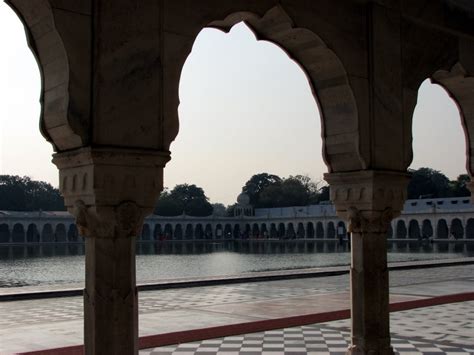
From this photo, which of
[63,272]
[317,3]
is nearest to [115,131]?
[317,3]

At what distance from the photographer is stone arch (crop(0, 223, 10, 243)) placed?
7019cm

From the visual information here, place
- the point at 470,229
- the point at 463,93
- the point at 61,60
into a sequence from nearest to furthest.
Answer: the point at 61,60 < the point at 463,93 < the point at 470,229

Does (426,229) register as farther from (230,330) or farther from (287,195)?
(230,330)

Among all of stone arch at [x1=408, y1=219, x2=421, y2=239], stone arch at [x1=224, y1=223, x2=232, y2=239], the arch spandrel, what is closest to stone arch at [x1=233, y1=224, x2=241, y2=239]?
stone arch at [x1=224, y1=223, x2=232, y2=239]

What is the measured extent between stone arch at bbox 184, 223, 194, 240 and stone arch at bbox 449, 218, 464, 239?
33.9 metres

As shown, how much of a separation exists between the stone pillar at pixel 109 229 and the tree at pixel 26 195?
79159 millimetres

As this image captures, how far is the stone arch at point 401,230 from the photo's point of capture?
7000 cm

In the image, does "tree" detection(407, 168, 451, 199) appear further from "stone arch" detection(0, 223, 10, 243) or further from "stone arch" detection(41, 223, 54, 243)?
"stone arch" detection(0, 223, 10, 243)

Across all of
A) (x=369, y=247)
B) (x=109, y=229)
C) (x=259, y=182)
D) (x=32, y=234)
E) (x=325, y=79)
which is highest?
(x=259, y=182)

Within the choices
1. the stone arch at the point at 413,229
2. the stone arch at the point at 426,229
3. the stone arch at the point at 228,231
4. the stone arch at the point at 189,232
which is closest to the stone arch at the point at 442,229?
the stone arch at the point at 426,229

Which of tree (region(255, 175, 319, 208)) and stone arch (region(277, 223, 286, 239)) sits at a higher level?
tree (region(255, 175, 319, 208))

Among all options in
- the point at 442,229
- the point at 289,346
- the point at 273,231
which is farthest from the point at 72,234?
the point at 289,346

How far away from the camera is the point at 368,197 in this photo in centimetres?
602

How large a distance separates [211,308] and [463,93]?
635 centimetres
